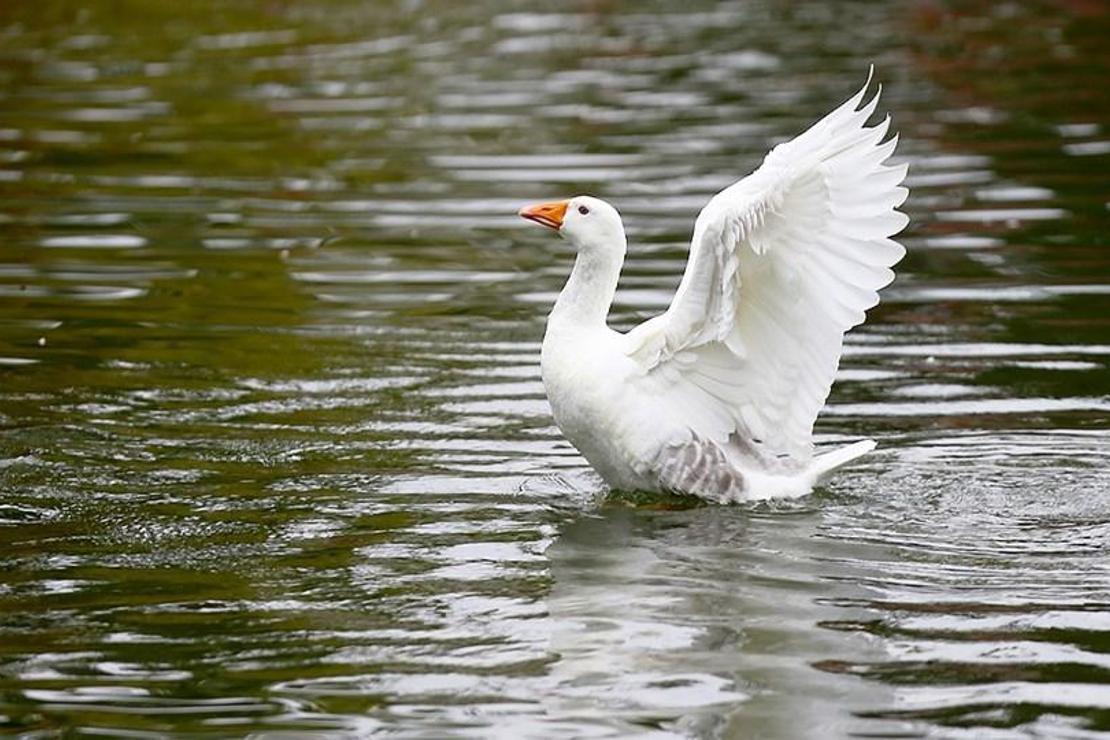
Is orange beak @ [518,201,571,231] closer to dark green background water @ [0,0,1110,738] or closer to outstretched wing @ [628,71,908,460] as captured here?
outstretched wing @ [628,71,908,460]

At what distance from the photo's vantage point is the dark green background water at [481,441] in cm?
625

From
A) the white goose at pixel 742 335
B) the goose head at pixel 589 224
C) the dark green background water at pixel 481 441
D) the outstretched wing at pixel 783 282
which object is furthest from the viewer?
the goose head at pixel 589 224

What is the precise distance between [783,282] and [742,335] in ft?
0.97

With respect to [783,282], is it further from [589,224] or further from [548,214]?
[548,214]

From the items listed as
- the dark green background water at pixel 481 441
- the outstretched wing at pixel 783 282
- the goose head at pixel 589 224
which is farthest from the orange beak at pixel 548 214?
the dark green background water at pixel 481 441

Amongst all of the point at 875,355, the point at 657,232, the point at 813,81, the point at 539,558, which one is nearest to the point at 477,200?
the point at 657,232

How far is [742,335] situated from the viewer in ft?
27.0

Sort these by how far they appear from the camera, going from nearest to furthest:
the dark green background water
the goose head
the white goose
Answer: the dark green background water → the white goose → the goose head

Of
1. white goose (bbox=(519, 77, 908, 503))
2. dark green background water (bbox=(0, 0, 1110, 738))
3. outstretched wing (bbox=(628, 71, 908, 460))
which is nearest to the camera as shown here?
dark green background water (bbox=(0, 0, 1110, 738))

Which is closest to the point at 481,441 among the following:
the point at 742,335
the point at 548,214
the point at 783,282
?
the point at 548,214

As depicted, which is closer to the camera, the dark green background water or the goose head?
the dark green background water

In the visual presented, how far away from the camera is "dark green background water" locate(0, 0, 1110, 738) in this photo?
6.25 m

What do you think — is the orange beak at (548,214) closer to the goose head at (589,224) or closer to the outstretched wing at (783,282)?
the goose head at (589,224)

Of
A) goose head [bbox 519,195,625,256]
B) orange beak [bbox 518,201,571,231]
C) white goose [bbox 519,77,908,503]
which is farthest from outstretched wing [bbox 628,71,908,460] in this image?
orange beak [bbox 518,201,571,231]
